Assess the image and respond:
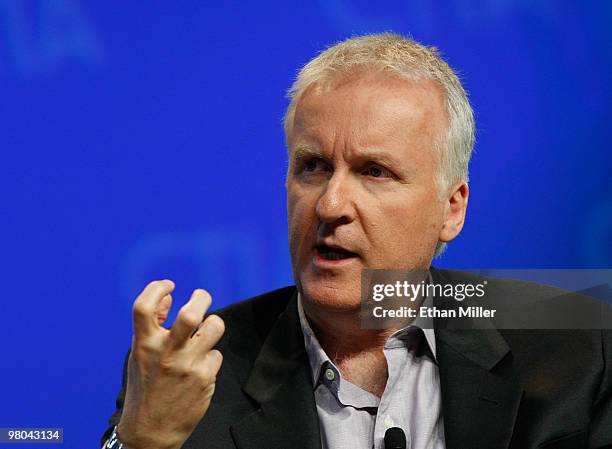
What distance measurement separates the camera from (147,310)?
1100 mm

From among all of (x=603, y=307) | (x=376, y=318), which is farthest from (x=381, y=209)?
(x=603, y=307)

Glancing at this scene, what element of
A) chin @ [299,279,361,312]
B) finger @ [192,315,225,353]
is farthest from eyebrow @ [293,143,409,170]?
finger @ [192,315,225,353]

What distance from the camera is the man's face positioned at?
1.46m

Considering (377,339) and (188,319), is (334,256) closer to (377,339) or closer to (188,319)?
(377,339)

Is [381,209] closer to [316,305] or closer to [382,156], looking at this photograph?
[382,156]

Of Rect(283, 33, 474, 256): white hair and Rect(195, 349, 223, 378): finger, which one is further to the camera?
Rect(283, 33, 474, 256): white hair

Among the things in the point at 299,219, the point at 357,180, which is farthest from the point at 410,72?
the point at 299,219

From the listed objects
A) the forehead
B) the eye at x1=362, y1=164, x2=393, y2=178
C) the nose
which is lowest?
the nose

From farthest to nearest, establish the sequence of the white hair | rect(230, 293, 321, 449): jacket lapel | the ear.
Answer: the ear → the white hair → rect(230, 293, 321, 449): jacket lapel

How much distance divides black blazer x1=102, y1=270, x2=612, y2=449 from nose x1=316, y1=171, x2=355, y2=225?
0.84ft

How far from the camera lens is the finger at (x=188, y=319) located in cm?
108

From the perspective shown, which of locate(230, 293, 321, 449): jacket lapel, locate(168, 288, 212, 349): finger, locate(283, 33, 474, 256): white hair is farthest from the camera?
locate(283, 33, 474, 256): white hair

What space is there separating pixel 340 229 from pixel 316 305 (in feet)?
0.45

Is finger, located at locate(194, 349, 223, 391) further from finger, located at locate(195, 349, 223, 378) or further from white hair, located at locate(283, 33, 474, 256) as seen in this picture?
white hair, located at locate(283, 33, 474, 256)
